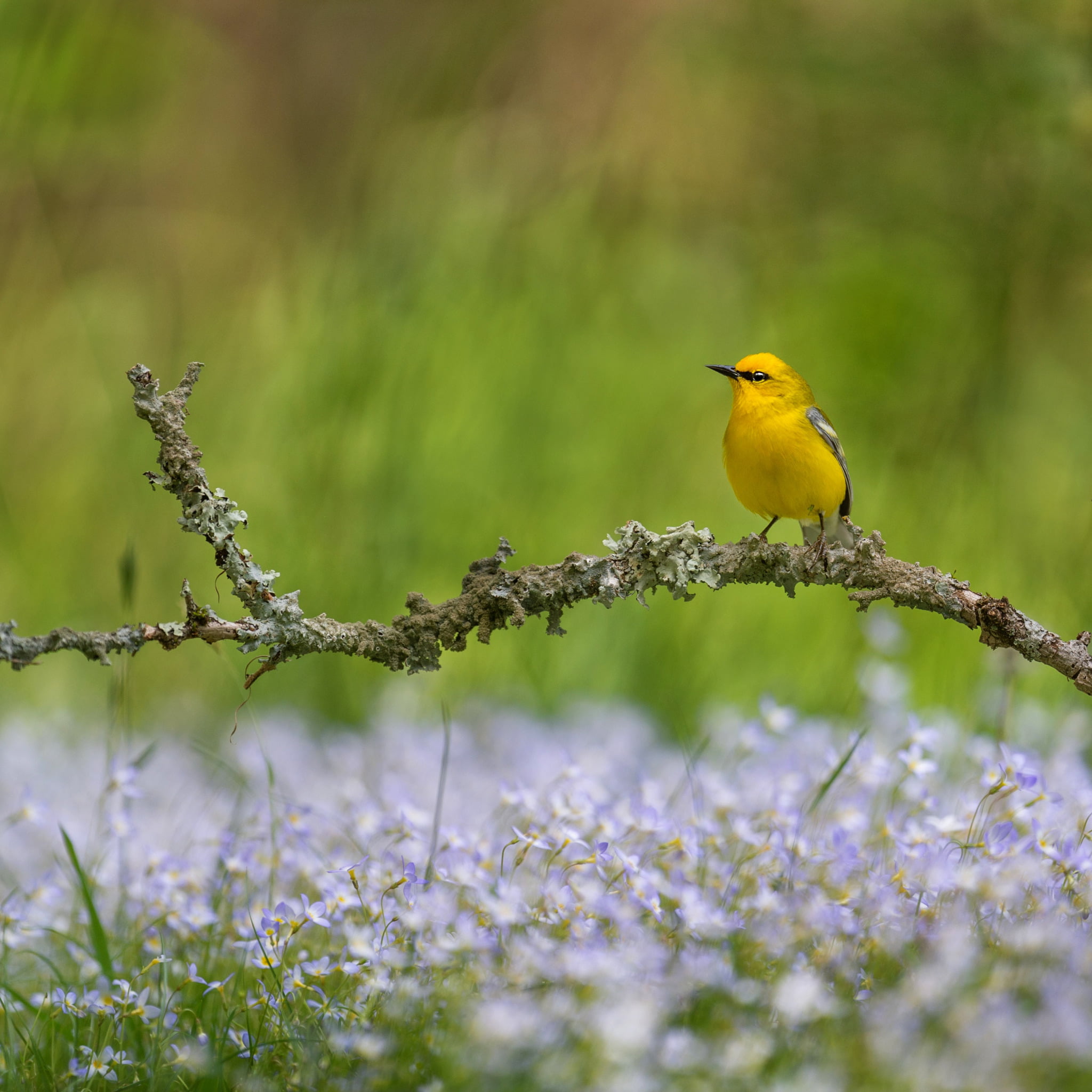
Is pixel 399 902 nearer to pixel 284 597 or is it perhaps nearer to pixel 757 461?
pixel 284 597

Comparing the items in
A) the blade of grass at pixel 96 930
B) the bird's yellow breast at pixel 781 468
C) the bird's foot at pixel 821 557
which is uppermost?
the bird's yellow breast at pixel 781 468

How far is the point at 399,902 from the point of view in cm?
167

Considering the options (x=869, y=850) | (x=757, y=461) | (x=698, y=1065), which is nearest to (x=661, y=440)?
(x=757, y=461)

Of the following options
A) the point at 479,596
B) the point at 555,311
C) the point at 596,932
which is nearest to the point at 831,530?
the point at 479,596

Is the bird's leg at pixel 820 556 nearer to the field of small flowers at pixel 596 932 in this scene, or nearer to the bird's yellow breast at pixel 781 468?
the field of small flowers at pixel 596 932

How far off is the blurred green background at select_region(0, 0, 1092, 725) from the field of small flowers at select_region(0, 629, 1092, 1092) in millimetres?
1226

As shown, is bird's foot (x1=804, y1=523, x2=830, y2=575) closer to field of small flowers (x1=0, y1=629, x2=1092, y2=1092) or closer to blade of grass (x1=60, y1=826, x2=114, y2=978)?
field of small flowers (x1=0, y1=629, x2=1092, y2=1092)

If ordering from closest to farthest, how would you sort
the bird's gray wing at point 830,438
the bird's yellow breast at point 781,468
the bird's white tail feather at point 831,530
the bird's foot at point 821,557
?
the bird's foot at point 821,557
the bird's yellow breast at point 781,468
the bird's gray wing at point 830,438
the bird's white tail feather at point 831,530

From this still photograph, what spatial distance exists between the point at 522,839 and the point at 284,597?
49cm

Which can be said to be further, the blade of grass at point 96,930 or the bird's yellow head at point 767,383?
the bird's yellow head at point 767,383

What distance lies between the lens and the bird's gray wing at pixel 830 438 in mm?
2521

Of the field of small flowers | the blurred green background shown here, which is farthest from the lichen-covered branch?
the blurred green background

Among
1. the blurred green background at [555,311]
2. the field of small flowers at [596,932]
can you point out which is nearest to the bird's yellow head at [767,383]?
the field of small flowers at [596,932]

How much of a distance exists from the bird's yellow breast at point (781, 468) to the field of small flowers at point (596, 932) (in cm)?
42
